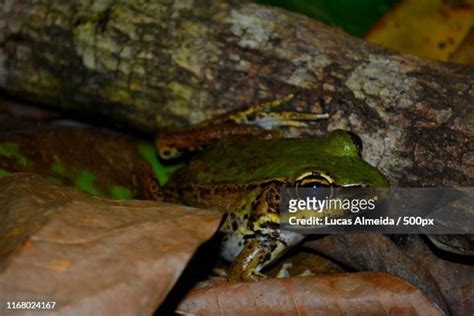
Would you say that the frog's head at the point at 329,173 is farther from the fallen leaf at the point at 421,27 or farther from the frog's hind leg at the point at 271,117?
the fallen leaf at the point at 421,27

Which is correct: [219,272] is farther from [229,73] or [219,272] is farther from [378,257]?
[229,73]

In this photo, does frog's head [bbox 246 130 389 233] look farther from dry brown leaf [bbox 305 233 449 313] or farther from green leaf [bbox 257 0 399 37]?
green leaf [bbox 257 0 399 37]

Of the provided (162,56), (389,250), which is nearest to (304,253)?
(389,250)

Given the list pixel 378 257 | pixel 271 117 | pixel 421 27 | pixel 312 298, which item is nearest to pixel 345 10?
pixel 421 27

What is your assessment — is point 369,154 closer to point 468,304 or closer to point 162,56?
point 468,304

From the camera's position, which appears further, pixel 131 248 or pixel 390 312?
pixel 390 312

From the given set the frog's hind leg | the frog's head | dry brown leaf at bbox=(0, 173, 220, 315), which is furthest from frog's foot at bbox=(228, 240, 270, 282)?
dry brown leaf at bbox=(0, 173, 220, 315)

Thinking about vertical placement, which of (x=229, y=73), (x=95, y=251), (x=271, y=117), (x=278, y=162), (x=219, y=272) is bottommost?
(x=219, y=272)
